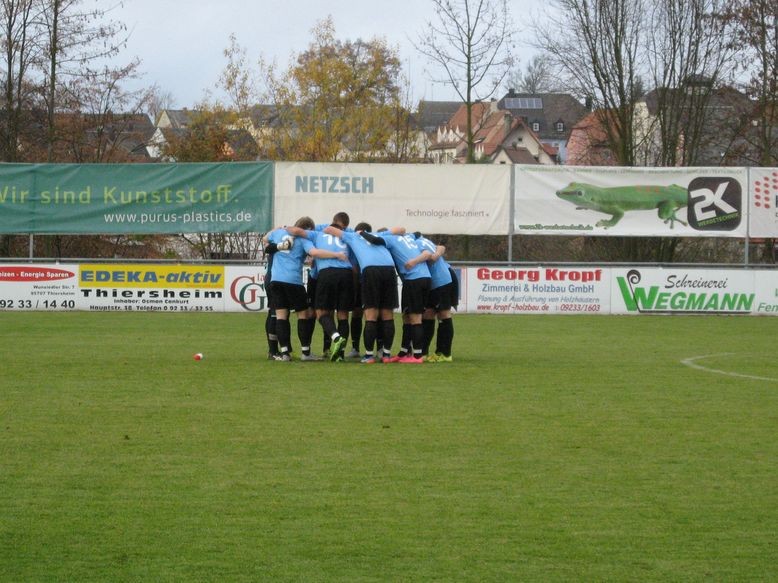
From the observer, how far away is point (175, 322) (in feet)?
78.8

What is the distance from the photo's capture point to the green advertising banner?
95.5 ft

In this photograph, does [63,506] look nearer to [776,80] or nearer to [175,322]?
[175,322]

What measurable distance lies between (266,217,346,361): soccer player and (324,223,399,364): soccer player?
0.78 ft

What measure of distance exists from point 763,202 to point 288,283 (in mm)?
18303

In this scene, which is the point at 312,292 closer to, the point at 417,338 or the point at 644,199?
the point at 417,338

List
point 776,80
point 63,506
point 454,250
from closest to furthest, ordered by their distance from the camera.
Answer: point 63,506 < point 454,250 < point 776,80

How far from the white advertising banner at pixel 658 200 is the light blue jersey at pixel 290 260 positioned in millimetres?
14956

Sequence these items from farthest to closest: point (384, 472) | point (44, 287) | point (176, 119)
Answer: point (176, 119) < point (44, 287) < point (384, 472)

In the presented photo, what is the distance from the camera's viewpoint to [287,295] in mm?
14867

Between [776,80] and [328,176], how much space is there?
55.2ft

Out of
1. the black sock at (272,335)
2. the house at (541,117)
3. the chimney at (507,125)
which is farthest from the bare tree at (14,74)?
the house at (541,117)

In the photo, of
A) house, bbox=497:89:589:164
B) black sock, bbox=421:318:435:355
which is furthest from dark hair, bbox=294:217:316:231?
house, bbox=497:89:589:164

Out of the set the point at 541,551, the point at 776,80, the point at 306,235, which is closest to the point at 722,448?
the point at 541,551

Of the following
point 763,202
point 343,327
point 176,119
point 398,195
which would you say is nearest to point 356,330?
point 343,327
